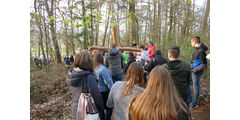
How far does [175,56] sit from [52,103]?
610 centimetres

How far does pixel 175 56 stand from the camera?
9.08 ft

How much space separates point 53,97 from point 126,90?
267 inches

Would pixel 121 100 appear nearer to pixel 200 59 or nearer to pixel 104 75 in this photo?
pixel 104 75

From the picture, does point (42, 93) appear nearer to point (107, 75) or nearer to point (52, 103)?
point (52, 103)

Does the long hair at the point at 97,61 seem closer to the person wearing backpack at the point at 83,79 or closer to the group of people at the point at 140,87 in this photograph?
the group of people at the point at 140,87

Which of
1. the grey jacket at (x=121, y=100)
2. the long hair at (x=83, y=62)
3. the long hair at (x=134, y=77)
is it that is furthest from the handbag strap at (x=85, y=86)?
the long hair at (x=134, y=77)

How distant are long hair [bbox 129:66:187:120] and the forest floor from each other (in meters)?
3.04

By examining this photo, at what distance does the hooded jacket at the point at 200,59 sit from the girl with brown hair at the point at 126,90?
2295 millimetres

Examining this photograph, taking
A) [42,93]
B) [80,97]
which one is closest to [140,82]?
[80,97]

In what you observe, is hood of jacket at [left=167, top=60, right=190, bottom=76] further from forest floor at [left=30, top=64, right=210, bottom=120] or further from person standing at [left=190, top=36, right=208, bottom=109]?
forest floor at [left=30, top=64, right=210, bottom=120]

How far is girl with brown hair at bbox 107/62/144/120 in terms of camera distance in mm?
1761

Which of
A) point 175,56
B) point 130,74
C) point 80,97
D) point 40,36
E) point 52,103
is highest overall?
point 40,36

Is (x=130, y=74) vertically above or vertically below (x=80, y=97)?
above

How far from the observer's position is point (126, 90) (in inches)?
70.0
